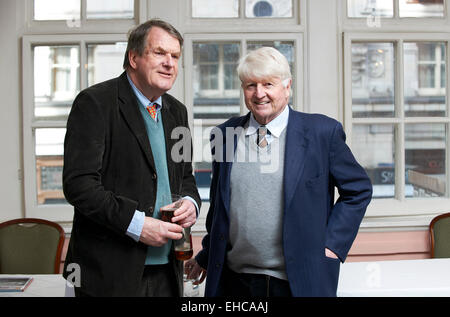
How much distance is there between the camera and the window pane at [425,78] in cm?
317

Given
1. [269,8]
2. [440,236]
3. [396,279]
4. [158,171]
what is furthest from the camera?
[269,8]

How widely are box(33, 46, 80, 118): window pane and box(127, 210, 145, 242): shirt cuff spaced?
6.46 ft

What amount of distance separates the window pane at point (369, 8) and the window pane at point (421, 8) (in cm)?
9

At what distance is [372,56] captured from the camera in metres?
3.25

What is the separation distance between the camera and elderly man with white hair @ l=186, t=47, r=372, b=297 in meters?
1.45

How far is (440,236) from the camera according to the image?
2809 millimetres

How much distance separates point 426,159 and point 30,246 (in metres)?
2.68

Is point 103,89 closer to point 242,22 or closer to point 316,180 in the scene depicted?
point 316,180

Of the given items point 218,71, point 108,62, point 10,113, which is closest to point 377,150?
point 218,71

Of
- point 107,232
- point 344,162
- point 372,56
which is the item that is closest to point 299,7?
point 372,56

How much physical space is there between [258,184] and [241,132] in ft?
0.70

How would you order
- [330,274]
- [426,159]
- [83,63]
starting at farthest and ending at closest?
[426,159] → [83,63] → [330,274]

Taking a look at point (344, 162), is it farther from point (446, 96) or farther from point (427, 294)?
point (446, 96)

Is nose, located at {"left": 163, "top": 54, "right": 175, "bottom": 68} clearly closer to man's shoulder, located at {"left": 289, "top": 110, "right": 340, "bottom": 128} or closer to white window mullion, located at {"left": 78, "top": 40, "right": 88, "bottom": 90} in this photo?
man's shoulder, located at {"left": 289, "top": 110, "right": 340, "bottom": 128}
